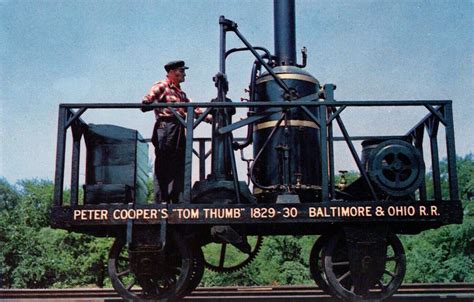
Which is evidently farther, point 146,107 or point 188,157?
point 146,107

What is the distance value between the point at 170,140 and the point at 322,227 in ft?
6.26

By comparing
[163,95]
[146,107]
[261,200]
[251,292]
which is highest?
[163,95]

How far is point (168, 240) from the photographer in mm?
5469

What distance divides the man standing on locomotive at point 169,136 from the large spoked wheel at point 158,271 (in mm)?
860

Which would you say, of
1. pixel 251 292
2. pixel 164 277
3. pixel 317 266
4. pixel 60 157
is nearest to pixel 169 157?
pixel 60 157

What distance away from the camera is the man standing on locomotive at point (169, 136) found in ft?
20.0

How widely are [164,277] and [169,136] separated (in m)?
1.53

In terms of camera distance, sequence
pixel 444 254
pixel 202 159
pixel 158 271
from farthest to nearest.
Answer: pixel 444 254 < pixel 202 159 < pixel 158 271

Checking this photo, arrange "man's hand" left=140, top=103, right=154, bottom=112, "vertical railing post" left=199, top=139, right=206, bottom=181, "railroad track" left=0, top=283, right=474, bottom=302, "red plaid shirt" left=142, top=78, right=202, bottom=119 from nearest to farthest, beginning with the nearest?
1. "man's hand" left=140, top=103, right=154, bottom=112
2. "red plaid shirt" left=142, top=78, right=202, bottom=119
3. "railroad track" left=0, top=283, right=474, bottom=302
4. "vertical railing post" left=199, top=139, right=206, bottom=181

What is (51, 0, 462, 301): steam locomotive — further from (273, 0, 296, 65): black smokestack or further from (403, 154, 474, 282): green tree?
(403, 154, 474, 282): green tree

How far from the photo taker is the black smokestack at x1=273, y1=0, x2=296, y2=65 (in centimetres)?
668

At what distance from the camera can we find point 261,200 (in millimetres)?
6305

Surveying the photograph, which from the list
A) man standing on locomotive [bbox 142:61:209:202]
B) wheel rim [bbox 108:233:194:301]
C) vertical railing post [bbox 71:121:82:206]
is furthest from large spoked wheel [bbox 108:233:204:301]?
man standing on locomotive [bbox 142:61:209:202]

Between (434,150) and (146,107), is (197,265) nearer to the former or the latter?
(146,107)
